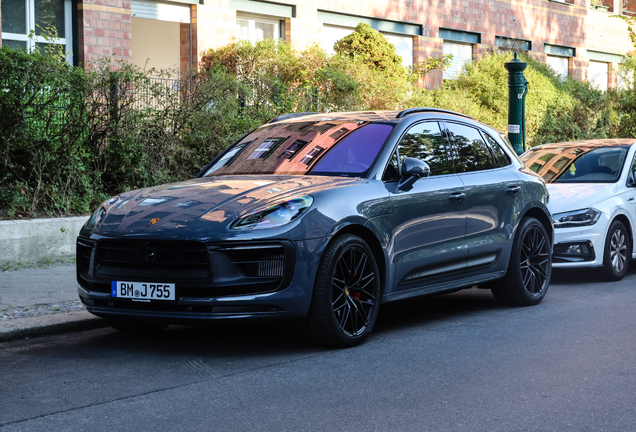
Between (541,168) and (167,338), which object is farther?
(541,168)

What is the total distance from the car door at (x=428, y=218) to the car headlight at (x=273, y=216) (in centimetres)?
94

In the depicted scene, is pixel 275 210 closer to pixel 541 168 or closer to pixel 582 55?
pixel 541 168

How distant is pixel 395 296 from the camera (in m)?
6.37

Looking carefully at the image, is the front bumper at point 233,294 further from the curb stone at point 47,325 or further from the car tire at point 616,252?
the car tire at point 616,252

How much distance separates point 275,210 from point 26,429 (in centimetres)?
213

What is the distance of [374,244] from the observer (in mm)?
6145

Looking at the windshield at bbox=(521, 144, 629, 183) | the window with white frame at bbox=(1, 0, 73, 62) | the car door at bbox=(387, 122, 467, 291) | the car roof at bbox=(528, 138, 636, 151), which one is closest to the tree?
the window with white frame at bbox=(1, 0, 73, 62)

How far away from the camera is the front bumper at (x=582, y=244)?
931 cm

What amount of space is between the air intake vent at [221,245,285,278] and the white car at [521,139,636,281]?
4787 millimetres

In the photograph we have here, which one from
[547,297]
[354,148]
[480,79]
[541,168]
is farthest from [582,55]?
[354,148]

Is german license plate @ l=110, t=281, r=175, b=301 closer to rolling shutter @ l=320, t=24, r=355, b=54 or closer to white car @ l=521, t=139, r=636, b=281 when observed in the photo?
white car @ l=521, t=139, r=636, b=281

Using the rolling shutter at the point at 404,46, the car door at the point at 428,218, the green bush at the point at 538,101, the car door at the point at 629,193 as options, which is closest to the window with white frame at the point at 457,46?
the rolling shutter at the point at 404,46

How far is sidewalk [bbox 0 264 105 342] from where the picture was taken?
6570mm

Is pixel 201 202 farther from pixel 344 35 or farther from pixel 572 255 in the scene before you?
pixel 344 35
